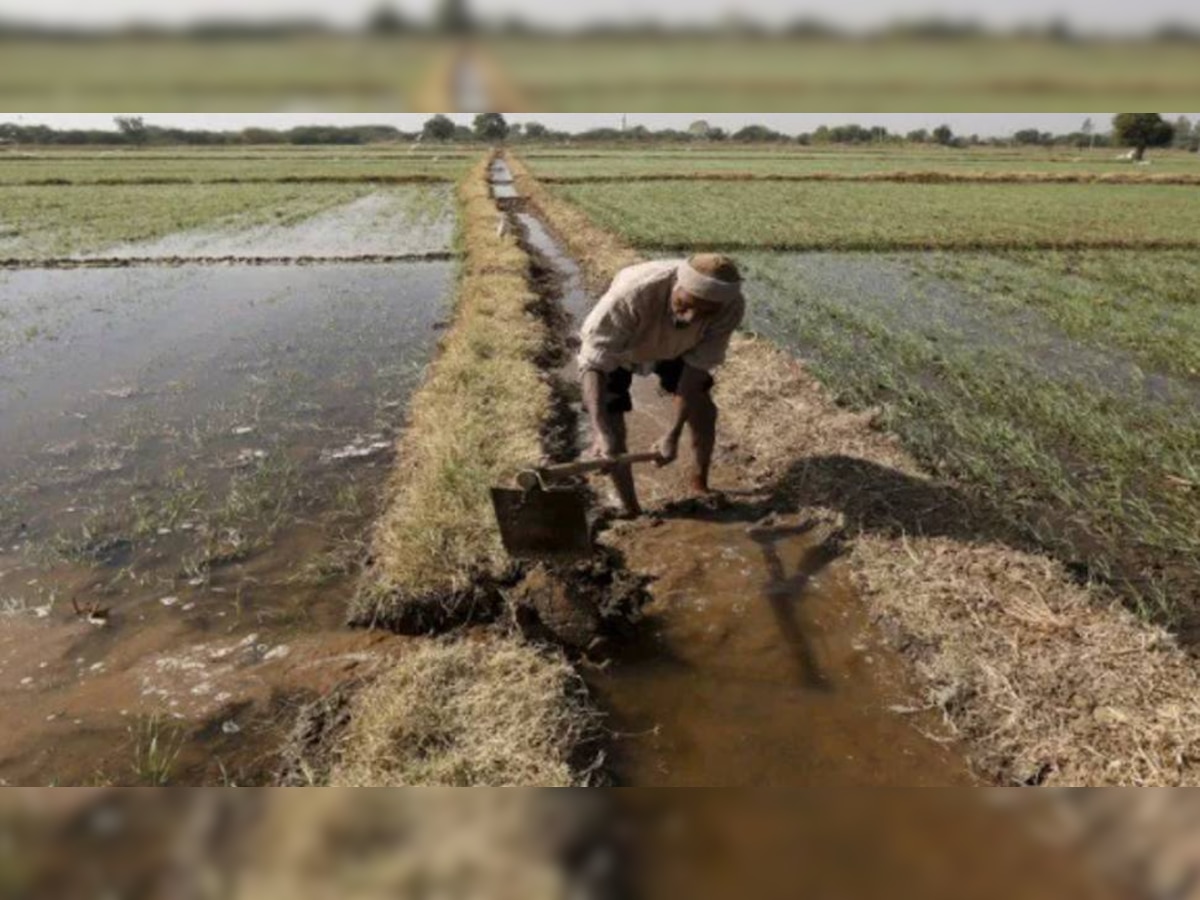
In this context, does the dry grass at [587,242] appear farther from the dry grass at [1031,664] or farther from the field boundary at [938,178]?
the field boundary at [938,178]

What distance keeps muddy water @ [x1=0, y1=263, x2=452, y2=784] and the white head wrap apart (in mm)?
2305

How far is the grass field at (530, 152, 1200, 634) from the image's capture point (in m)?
4.94

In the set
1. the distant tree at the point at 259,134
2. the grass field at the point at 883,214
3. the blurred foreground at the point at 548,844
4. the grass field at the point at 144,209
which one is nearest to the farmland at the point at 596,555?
the distant tree at the point at 259,134

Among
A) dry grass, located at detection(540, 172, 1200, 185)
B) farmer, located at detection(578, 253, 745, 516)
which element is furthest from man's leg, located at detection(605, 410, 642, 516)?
dry grass, located at detection(540, 172, 1200, 185)

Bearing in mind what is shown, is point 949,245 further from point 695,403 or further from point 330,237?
point 695,403

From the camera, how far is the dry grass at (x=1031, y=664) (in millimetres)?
2975

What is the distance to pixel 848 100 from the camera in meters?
0.67

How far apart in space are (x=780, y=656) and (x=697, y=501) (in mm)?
1473

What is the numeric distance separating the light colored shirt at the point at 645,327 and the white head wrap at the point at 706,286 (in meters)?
0.19

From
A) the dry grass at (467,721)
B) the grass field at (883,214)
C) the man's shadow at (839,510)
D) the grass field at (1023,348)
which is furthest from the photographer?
the grass field at (883,214)

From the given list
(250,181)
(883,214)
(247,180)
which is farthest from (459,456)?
(247,180)

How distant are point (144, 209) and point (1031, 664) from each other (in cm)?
2631

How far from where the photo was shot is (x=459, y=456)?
5.43 metres

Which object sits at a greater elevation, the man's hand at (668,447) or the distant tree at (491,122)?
the distant tree at (491,122)
